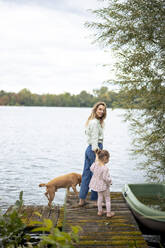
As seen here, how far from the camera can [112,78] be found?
6215 millimetres

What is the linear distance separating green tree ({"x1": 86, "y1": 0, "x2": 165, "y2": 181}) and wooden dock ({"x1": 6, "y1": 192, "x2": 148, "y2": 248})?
5.98ft

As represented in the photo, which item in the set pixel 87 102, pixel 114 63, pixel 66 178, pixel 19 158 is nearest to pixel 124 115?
pixel 114 63

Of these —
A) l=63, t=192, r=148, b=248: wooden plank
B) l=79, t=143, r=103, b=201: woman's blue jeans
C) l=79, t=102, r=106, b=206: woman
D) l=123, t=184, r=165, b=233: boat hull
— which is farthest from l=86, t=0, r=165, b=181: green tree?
l=63, t=192, r=148, b=248: wooden plank

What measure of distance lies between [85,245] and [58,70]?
75.0 metres

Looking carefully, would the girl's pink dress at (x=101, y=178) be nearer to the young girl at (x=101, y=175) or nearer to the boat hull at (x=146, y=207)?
the young girl at (x=101, y=175)

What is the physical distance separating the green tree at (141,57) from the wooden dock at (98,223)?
1824mm

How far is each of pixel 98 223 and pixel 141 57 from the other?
10.4 feet

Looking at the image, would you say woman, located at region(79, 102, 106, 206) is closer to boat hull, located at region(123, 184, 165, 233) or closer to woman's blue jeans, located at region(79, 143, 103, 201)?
woman's blue jeans, located at region(79, 143, 103, 201)

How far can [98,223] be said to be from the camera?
13.4 feet

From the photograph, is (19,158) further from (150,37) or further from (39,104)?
(39,104)

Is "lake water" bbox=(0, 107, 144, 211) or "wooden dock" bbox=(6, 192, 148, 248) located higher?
"wooden dock" bbox=(6, 192, 148, 248)

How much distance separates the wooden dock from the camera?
11.7 ft

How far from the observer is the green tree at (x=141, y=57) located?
5.28m

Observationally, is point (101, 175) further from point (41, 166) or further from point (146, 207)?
point (41, 166)
